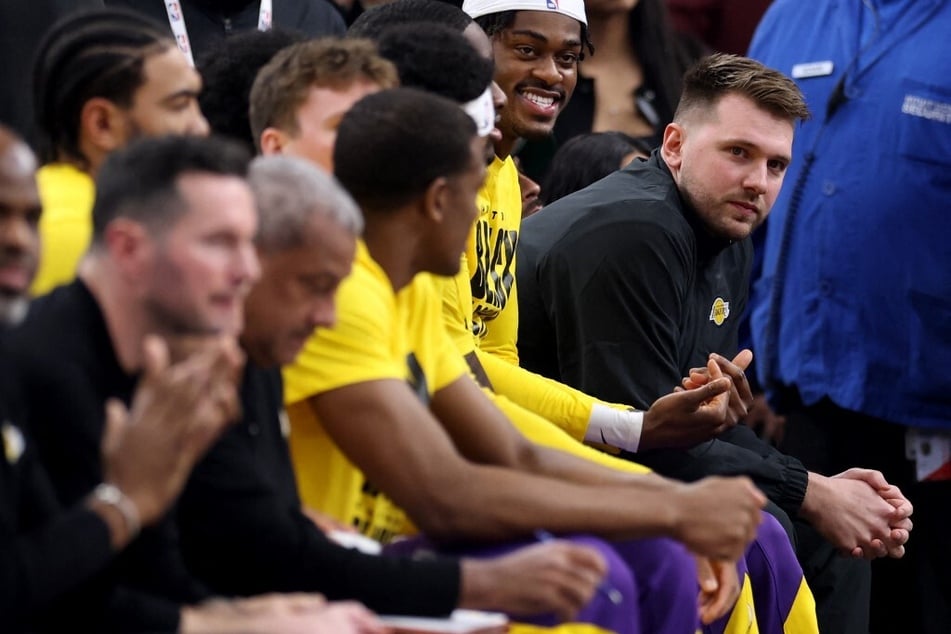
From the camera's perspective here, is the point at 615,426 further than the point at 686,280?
No

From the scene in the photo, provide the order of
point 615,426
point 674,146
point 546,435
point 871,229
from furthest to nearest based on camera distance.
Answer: point 871,229 < point 674,146 < point 615,426 < point 546,435

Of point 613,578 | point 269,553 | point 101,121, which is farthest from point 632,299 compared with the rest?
point 269,553

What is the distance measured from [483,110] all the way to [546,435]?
0.71 metres

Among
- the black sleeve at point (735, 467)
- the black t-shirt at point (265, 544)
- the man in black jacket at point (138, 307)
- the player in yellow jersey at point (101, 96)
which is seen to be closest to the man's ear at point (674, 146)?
the black sleeve at point (735, 467)

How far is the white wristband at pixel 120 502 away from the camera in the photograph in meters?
2.46

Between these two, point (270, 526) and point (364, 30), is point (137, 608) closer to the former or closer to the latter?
point (270, 526)

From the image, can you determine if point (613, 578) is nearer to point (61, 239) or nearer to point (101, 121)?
point (61, 239)

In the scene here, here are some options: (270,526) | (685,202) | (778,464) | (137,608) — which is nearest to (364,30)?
(685,202)

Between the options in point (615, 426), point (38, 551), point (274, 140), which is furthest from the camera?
point (615, 426)

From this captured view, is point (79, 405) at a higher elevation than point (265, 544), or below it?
higher

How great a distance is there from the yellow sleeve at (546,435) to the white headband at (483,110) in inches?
22.2

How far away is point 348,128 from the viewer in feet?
11.0

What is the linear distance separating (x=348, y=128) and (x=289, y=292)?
1.70 feet

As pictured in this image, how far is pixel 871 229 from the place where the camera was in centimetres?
576
